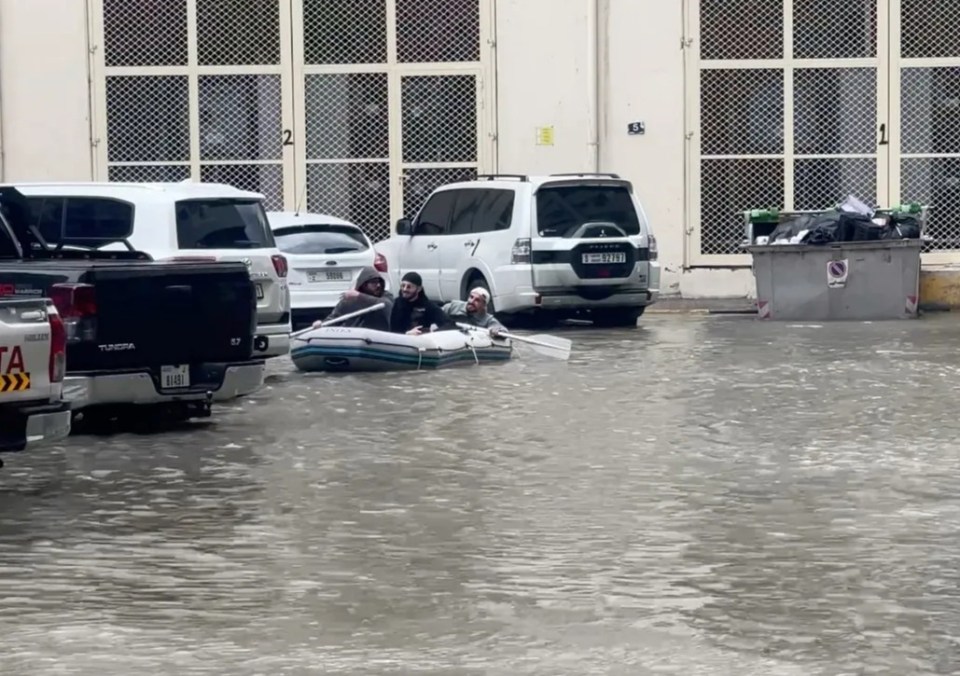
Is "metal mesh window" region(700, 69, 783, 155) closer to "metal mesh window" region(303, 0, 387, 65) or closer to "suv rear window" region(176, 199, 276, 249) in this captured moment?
"metal mesh window" region(303, 0, 387, 65)

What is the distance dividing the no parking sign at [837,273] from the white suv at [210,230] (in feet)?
33.4

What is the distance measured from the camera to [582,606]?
8.87m

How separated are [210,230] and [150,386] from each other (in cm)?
319

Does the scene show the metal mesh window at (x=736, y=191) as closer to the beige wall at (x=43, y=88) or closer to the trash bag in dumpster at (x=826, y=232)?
the trash bag in dumpster at (x=826, y=232)

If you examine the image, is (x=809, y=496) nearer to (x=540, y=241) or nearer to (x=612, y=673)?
(x=612, y=673)

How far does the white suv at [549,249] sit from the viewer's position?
2517 centimetres

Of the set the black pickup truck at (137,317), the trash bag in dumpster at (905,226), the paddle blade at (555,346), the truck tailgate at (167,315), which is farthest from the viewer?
the trash bag in dumpster at (905,226)

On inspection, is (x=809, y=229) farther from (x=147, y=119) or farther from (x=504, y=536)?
(x=504, y=536)

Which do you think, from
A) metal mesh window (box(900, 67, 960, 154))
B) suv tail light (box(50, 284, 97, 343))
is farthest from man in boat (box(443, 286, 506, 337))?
metal mesh window (box(900, 67, 960, 154))

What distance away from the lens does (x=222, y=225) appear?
17859 millimetres

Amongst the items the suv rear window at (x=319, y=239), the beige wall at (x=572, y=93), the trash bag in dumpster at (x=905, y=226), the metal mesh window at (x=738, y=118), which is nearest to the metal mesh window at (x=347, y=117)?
the beige wall at (x=572, y=93)

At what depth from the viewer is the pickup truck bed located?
11258 millimetres

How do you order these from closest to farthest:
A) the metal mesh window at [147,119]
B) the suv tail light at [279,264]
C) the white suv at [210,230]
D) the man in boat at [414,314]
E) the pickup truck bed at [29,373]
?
the pickup truck bed at [29,373] < the white suv at [210,230] < the suv tail light at [279,264] < the man in boat at [414,314] < the metal mesh window at [147,119]

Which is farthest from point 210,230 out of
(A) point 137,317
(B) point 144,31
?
(B) point 144,31
